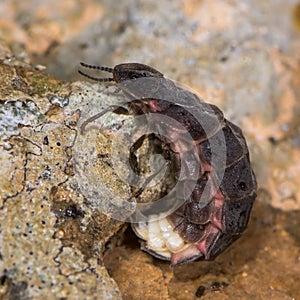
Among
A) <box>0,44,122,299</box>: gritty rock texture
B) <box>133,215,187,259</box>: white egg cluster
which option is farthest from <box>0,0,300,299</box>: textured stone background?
<box>133,215,187,259</box>: white egg cluster

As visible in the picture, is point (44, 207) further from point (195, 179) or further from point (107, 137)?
point (195, 179)

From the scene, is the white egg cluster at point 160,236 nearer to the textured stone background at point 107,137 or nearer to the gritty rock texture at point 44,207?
the textured stone background at point 107,137

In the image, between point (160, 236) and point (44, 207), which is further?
point (160, 236)

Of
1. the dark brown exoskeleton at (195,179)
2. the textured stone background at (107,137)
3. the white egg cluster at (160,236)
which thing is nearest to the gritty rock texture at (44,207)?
the textured stone background at (107,137)

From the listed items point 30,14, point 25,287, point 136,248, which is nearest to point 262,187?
point 136,248

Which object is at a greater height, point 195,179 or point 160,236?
point 195,179

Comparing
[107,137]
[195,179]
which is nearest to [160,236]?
[195,179]

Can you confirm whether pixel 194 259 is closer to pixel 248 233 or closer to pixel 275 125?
pixel 248 233
